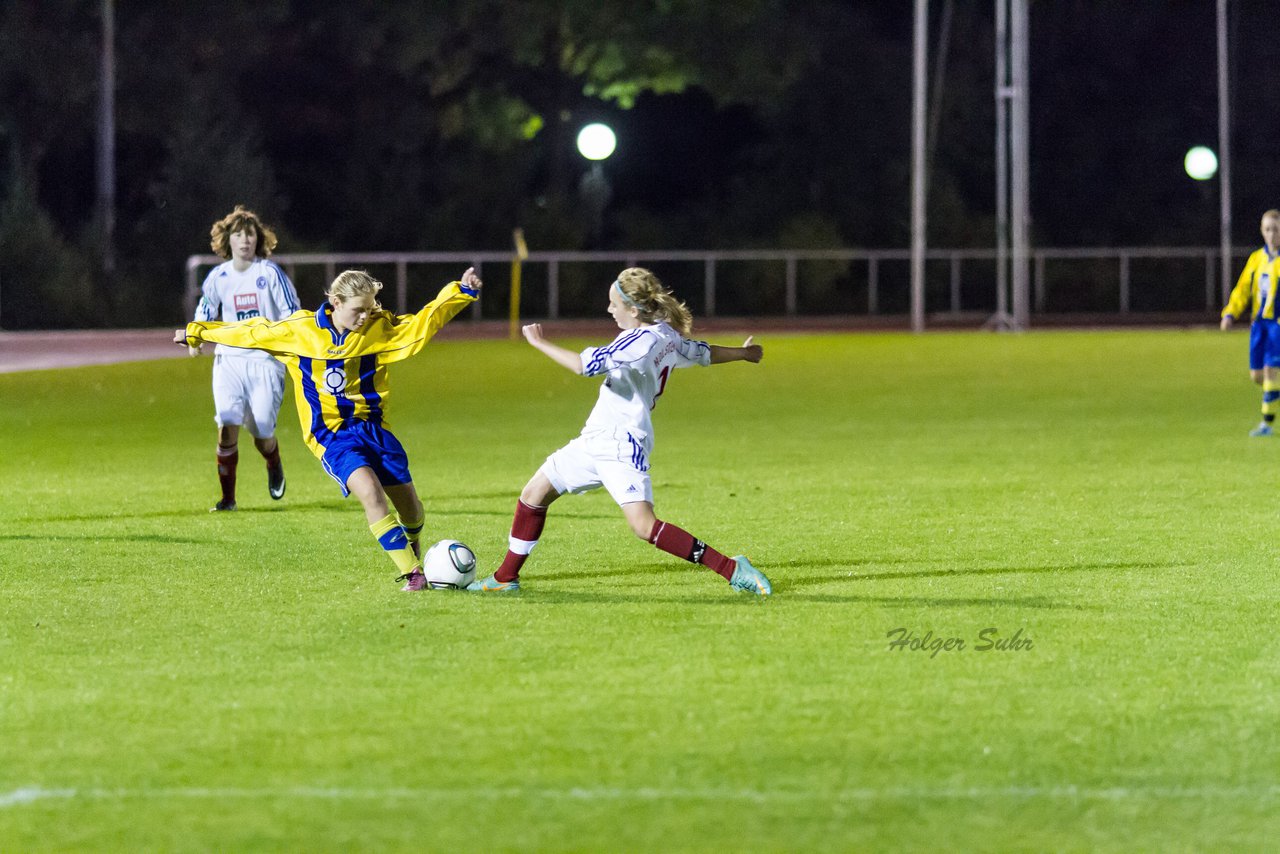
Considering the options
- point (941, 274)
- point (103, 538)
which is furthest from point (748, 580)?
point (941, 274)

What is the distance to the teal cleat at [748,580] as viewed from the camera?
28.0 feet

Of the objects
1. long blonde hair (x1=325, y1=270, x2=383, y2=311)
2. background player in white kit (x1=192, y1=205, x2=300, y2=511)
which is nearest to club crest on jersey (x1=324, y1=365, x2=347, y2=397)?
long blonde hair (x1=325, y1=270, x2=383, y2=311)

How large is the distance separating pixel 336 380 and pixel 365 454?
0.37m

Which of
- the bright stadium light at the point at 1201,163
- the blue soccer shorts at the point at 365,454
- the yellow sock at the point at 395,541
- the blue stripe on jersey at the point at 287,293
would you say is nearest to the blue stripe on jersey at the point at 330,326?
the blue soccer shorts at the point at 365,454

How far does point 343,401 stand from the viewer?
29.8 feet

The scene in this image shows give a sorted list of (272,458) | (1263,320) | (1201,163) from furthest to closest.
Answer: (1201,163), (1263,320), (272,458)

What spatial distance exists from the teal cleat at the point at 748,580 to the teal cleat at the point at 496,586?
971 millimetres

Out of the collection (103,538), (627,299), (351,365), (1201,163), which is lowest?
(103,538)

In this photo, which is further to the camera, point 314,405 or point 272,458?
point 272,458

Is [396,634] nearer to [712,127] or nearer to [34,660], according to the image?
[34,660]

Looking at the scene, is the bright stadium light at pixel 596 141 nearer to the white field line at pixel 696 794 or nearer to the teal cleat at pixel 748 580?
the teal cleat at pixel 748 580

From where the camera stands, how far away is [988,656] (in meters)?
7.34

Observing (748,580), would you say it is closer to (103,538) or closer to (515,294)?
(103,538)

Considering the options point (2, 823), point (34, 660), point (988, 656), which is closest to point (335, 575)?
point (34, 660)
